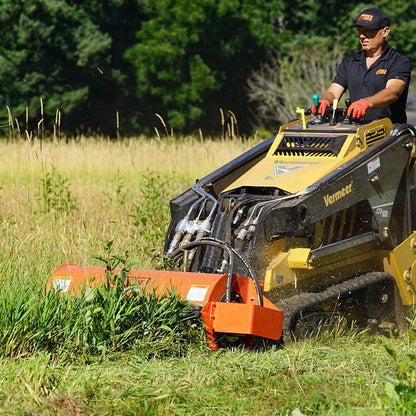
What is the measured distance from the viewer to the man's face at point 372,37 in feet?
19.0

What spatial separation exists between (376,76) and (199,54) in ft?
70.1

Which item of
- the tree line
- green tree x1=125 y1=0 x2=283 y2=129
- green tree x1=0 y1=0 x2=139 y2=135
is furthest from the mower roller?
green tree x1=125 y1=0 x2=283 y2=129

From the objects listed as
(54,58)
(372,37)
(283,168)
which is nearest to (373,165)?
(283,168)

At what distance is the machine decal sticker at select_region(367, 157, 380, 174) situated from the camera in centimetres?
506

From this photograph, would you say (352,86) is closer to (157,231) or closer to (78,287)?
(157,231)

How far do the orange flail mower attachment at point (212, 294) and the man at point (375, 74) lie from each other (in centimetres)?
195

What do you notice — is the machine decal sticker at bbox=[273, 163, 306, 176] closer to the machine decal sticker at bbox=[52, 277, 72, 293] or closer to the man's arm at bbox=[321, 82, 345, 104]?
the man's arm at bbox=[321, 82, 345, 104]

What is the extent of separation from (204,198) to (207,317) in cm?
130

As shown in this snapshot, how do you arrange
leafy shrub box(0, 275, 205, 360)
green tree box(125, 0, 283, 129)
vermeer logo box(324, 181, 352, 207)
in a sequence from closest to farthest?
1. leafy shrub box(0, 275, 205, 360)
2. vermeer logo box(324, 181, 352, 207)
3. green tree box(125, 0, 283, 129)

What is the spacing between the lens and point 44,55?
23953mm

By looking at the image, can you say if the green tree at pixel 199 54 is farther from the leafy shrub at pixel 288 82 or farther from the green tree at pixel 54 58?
the green tree at pixel 54 58

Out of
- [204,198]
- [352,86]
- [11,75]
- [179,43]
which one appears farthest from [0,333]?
[179,43]

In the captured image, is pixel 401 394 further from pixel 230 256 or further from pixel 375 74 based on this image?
pixel 375 74

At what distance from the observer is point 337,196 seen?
4.85 metres
